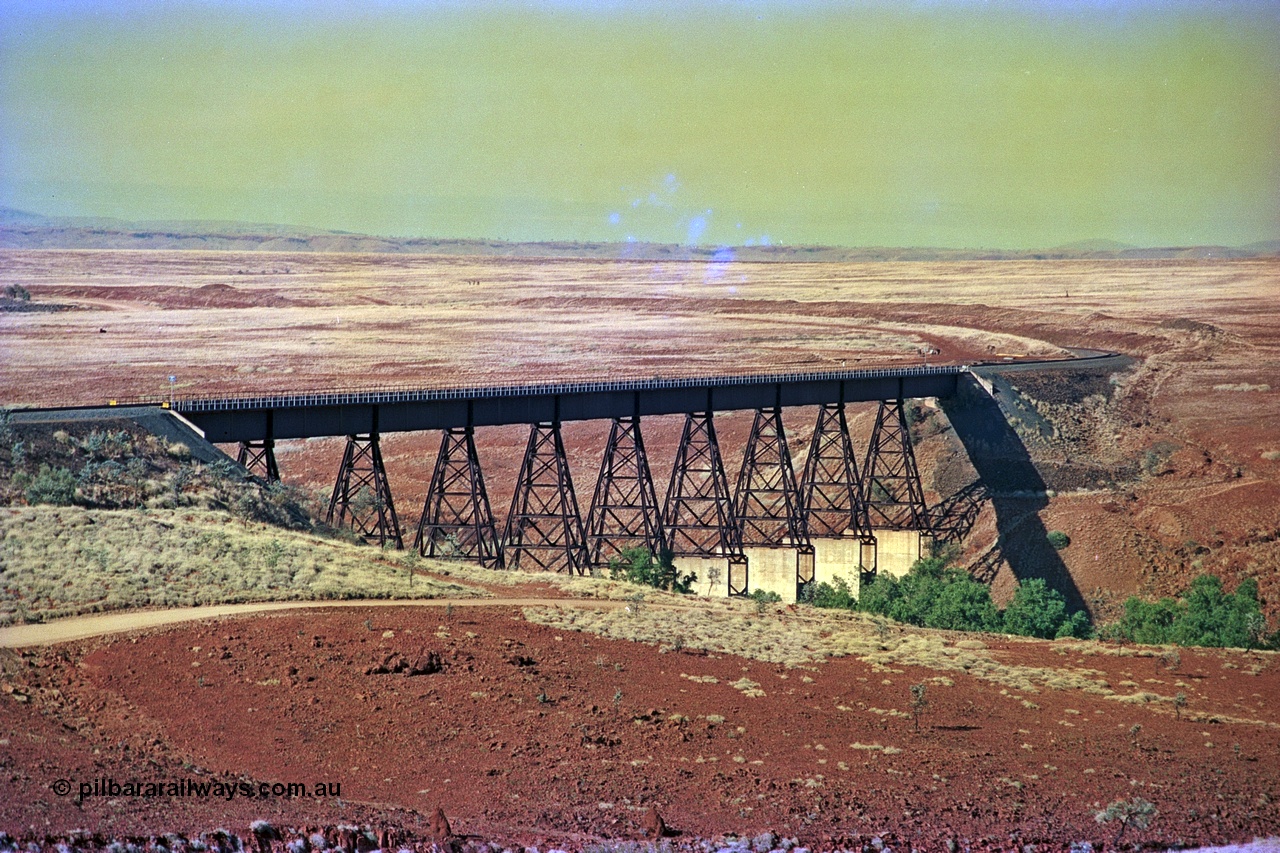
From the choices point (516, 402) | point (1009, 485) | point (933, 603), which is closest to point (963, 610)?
point (933, 603)

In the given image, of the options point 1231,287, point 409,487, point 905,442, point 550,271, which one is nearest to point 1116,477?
point 905,442

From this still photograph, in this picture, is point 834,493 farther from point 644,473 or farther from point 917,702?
point 917,702

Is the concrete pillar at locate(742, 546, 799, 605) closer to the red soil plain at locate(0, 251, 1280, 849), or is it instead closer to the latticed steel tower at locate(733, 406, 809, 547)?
the latticed steel tower at locate(733, 406, 809, 547)

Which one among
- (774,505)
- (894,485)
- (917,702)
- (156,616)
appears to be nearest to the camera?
(917,702)

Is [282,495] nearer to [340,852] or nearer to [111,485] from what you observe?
[111,485]

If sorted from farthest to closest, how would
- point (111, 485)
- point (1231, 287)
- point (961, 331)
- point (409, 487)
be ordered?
point (1231, 287)
point (961, 331)
point (409, 487)
point (111, 485)

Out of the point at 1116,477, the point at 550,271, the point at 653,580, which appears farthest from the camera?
the point at 550,271

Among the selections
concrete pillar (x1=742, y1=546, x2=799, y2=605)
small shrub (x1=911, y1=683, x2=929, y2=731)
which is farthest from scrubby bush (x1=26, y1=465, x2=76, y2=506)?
concrete pillar (x1=742, y1=546, x2=799, y2=605)
